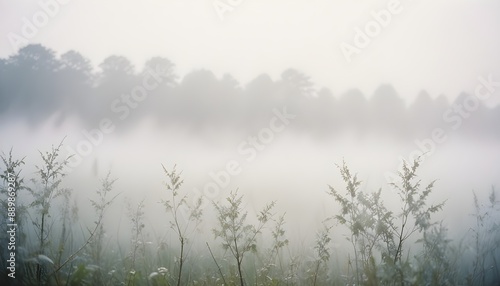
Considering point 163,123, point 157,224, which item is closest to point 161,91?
point 163,123

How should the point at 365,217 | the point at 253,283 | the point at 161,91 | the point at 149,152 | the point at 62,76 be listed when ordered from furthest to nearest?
the point at 161,91
the point at 62,76
the point at 149,152
the point at 253,283
the point at 365,217

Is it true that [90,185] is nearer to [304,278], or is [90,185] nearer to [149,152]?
[304,278]

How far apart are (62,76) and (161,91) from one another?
18.8 meters

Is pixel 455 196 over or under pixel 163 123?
under

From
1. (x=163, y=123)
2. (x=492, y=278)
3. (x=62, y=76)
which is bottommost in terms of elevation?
(x=492, y=278)

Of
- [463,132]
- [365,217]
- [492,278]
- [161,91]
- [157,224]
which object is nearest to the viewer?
[365,217]

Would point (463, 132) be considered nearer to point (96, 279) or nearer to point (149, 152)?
point (149, 152)

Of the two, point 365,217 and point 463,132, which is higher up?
point 463,132

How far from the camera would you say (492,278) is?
5.30 meters

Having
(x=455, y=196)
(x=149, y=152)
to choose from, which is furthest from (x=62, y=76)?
(x=455, y=196)

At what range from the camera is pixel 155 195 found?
14.6 meters

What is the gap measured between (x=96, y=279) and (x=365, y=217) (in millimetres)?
3426

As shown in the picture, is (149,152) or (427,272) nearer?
(427,272)

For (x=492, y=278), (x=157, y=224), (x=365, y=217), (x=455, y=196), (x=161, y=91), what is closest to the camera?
(x=365, y=217)
